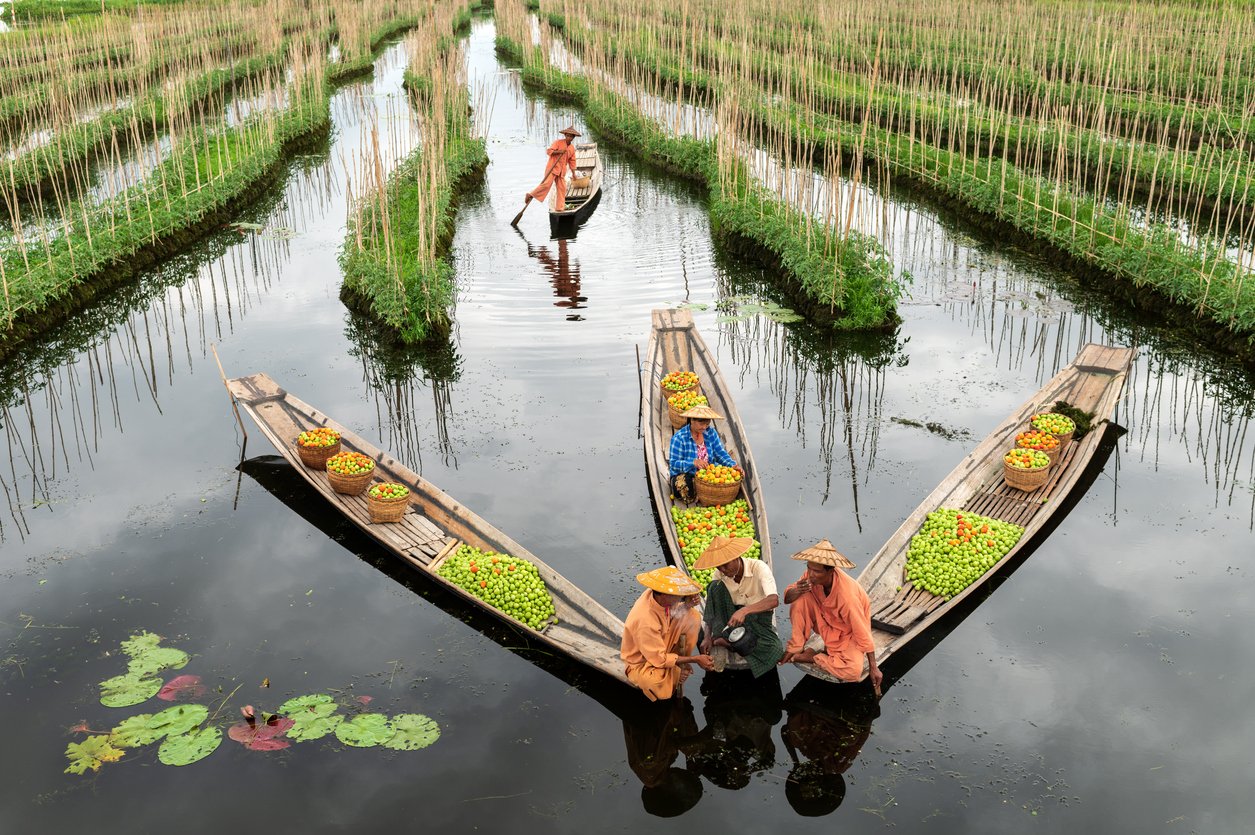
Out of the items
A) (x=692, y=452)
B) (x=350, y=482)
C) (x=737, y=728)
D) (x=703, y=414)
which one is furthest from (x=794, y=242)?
(x=737, y=728)

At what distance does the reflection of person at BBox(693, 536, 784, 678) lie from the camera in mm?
6504

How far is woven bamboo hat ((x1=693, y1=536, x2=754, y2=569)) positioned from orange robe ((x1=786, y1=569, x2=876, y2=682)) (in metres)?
0.55

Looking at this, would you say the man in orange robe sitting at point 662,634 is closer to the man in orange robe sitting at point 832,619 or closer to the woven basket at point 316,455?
the man in orange robe sitting at point 832,619

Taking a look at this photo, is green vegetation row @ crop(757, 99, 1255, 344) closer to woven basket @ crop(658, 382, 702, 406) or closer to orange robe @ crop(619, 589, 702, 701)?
woven basket @ crop(658, 382, 702, 406)

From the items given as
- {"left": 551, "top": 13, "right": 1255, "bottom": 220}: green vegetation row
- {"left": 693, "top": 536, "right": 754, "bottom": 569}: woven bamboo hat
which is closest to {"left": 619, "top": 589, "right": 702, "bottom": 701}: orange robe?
{"left": 693, "top": 536, "right": 754, "bottom": 569}: woven bamboo hat

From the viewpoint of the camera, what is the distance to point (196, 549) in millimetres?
8766

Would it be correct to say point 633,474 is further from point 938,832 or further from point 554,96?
point 554,96

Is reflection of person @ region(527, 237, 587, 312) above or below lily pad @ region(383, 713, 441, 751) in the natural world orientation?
above

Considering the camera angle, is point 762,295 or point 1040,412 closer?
point 1040,412

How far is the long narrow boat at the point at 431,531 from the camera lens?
6957 mm

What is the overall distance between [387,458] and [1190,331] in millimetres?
9678

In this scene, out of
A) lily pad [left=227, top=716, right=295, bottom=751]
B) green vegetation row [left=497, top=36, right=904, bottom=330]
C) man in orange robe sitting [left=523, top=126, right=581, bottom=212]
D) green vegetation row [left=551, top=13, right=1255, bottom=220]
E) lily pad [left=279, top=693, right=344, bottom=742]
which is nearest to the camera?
lily pad [left=227, top=716, right=295, bottom=751]

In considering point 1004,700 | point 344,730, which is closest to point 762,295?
point 1004,700

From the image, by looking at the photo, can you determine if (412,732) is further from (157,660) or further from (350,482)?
(350,482)
